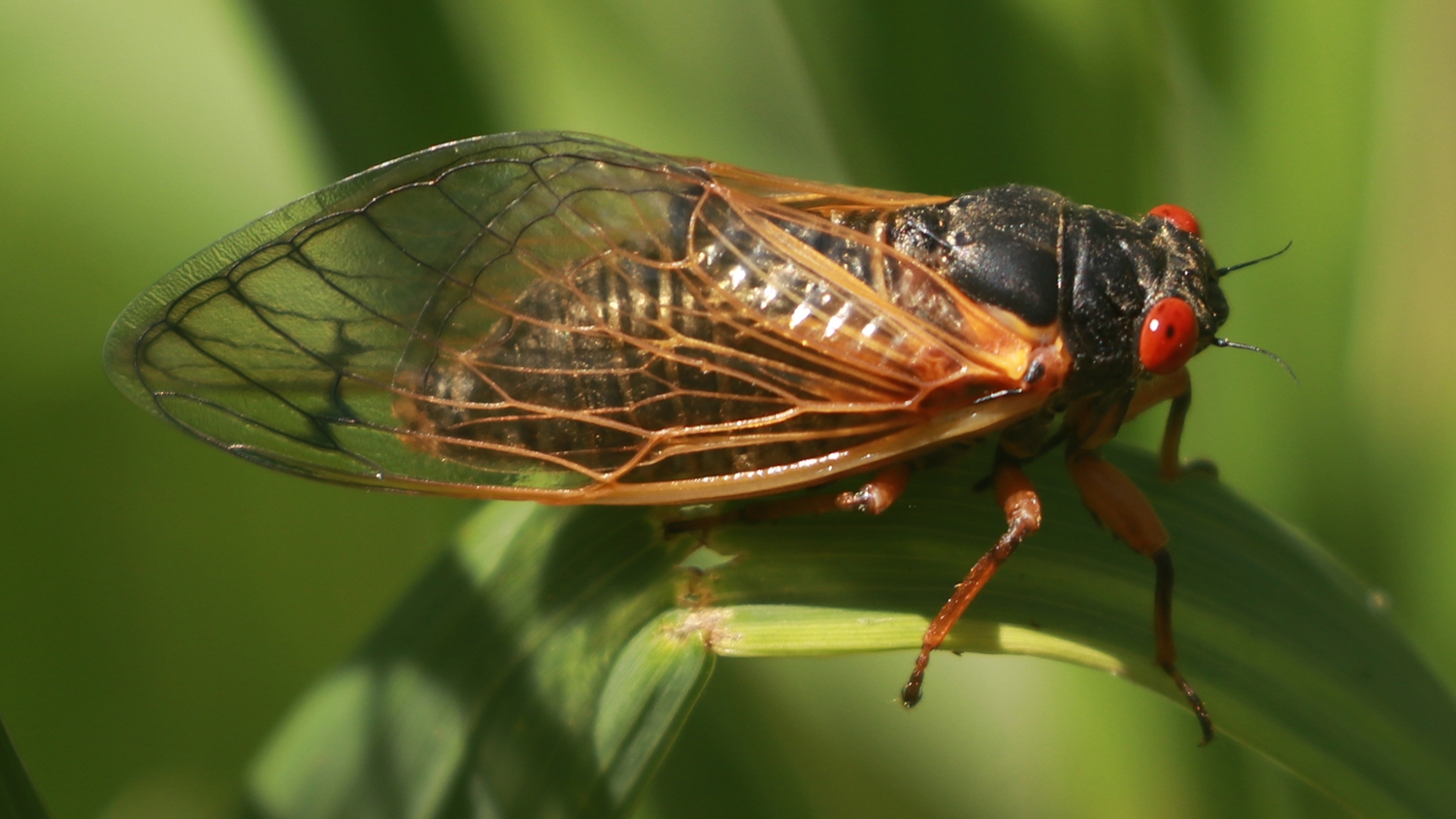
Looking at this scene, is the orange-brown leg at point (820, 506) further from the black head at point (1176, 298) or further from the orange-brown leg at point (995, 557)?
the black head at point (1176, 298)

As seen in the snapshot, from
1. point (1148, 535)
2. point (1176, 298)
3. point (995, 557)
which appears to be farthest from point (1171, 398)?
point (995, 557)

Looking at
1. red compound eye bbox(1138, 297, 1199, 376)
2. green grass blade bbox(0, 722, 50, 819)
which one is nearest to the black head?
red compound eye bbox(1138, 297, 1199, 376)

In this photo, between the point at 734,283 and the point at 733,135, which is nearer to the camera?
the point at 734,283

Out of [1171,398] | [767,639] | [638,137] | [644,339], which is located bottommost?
[1171,398]

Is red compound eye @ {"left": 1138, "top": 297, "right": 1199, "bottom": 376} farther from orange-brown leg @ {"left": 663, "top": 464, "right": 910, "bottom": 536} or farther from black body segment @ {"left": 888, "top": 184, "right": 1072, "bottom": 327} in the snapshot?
orange-brown leg @ {"left": 663, "top": 464, "right": 910, "bottom": 536}

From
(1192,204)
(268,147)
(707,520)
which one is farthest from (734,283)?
(1192,204)

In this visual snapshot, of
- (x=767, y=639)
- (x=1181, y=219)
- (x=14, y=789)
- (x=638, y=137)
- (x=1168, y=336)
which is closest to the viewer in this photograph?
(x=14, y=789)

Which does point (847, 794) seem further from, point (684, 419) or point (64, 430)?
point (64, 430)

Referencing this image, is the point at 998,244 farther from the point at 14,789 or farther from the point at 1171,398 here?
the point at 14,789
